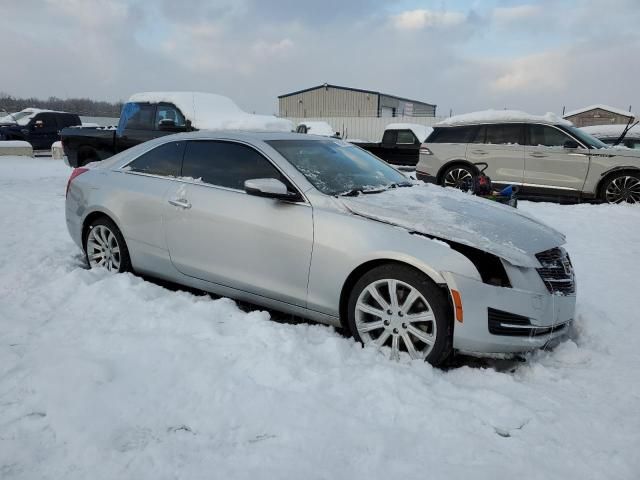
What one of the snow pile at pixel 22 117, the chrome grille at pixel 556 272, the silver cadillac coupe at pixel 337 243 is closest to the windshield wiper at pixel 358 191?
the silver cadillac coupe at pixel 337 243

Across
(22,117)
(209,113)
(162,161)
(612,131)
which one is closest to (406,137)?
(612,131)

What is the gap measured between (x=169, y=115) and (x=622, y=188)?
8703 millimetres

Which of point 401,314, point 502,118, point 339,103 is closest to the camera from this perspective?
→ point 401,314

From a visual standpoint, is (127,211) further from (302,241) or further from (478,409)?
(478,409)

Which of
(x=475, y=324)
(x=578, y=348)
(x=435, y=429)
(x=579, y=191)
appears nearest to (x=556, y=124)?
(x=579, y=191)

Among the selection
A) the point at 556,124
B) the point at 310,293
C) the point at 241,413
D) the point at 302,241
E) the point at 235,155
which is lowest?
the point at 241,413

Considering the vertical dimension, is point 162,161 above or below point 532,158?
below

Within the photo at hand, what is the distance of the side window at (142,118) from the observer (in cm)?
937

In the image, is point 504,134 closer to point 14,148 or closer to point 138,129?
point 138,129

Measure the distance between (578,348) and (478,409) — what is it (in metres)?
1.11

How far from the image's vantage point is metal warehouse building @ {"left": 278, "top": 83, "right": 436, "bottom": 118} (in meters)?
37.0

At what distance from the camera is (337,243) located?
2934 millimetres

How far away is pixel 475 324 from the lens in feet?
8.69

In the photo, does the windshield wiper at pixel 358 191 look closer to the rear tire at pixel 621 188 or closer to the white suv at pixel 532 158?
the white suv at pixel 532 158
